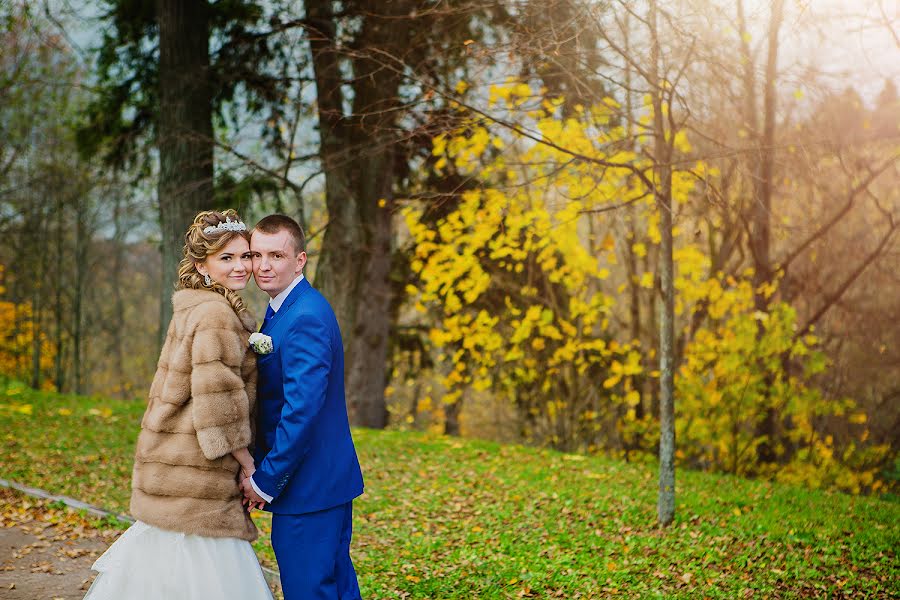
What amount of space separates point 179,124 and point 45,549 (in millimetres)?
6632

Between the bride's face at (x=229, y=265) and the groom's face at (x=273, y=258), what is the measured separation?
0.27 feet

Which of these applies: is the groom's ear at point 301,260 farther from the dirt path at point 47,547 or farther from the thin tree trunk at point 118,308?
the thin tree trunk at point 118,308

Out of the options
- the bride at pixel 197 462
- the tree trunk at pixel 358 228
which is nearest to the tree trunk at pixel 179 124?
the tree trunk at pixel 358 228

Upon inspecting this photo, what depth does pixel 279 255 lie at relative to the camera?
3.26 metres

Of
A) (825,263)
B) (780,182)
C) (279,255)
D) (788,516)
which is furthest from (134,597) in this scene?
(825,263)

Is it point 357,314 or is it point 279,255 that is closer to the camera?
point 279,255

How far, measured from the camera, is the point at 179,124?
35.0ft

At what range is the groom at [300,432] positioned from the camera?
10.1 ft

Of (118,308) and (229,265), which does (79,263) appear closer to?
(118,308)

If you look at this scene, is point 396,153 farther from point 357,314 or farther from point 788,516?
point 788,516

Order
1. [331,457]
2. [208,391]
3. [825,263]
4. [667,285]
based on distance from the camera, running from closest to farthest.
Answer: [208,391] → [331,457] → [667,285] → [825,263]

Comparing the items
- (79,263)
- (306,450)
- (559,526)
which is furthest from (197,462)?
(79,263)

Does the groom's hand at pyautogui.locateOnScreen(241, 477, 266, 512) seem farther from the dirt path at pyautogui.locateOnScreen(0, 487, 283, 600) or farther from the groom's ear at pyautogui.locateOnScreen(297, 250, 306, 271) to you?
the dirt path at pyautogui.locateOnScreen(0, 487, 283, 600)

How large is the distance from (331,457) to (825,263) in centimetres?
1258
